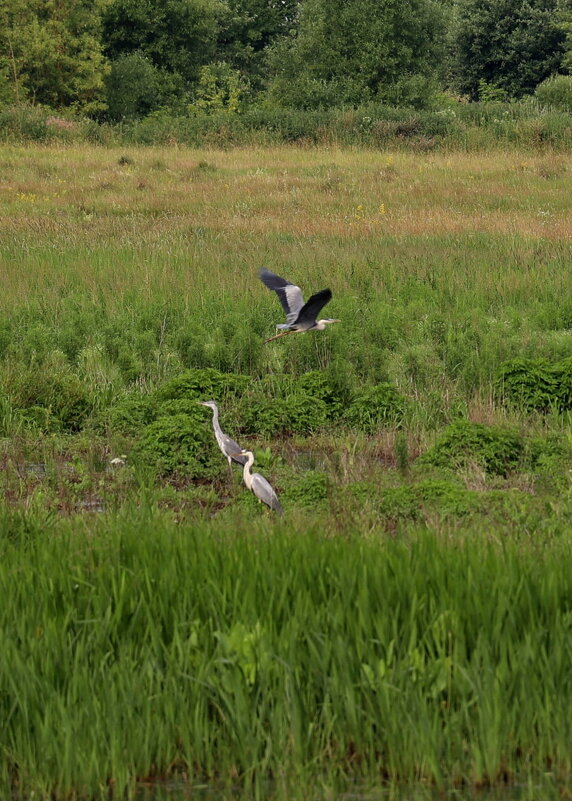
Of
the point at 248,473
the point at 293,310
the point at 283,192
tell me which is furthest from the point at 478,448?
the point at 283,192

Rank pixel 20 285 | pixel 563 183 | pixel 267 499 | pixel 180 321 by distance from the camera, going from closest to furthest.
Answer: pixel 267 499
pixel 180 321
pixel 20 285
pixel 563 183

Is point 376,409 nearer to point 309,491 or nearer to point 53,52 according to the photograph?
point 309,491

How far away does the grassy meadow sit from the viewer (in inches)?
156

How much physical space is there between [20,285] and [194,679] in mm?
9952

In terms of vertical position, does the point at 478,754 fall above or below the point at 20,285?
above

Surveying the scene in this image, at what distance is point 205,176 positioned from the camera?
24.1 m

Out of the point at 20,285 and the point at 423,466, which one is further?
the point at 20,285

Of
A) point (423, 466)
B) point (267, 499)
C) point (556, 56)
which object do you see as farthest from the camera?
point (556, 56)

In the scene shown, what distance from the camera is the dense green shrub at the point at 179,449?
799cm

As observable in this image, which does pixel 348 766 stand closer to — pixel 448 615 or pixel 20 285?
pixel 448 615

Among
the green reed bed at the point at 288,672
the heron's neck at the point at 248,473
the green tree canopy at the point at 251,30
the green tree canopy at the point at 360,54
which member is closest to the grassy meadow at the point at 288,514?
the green reed bed at the point at 288,672

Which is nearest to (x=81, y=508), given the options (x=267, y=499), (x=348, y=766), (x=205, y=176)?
(x=267, y=499)

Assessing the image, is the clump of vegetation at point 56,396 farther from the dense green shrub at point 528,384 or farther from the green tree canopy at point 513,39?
the green tree canopy at point 513,39

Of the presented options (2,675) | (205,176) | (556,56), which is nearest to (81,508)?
(2,675)
